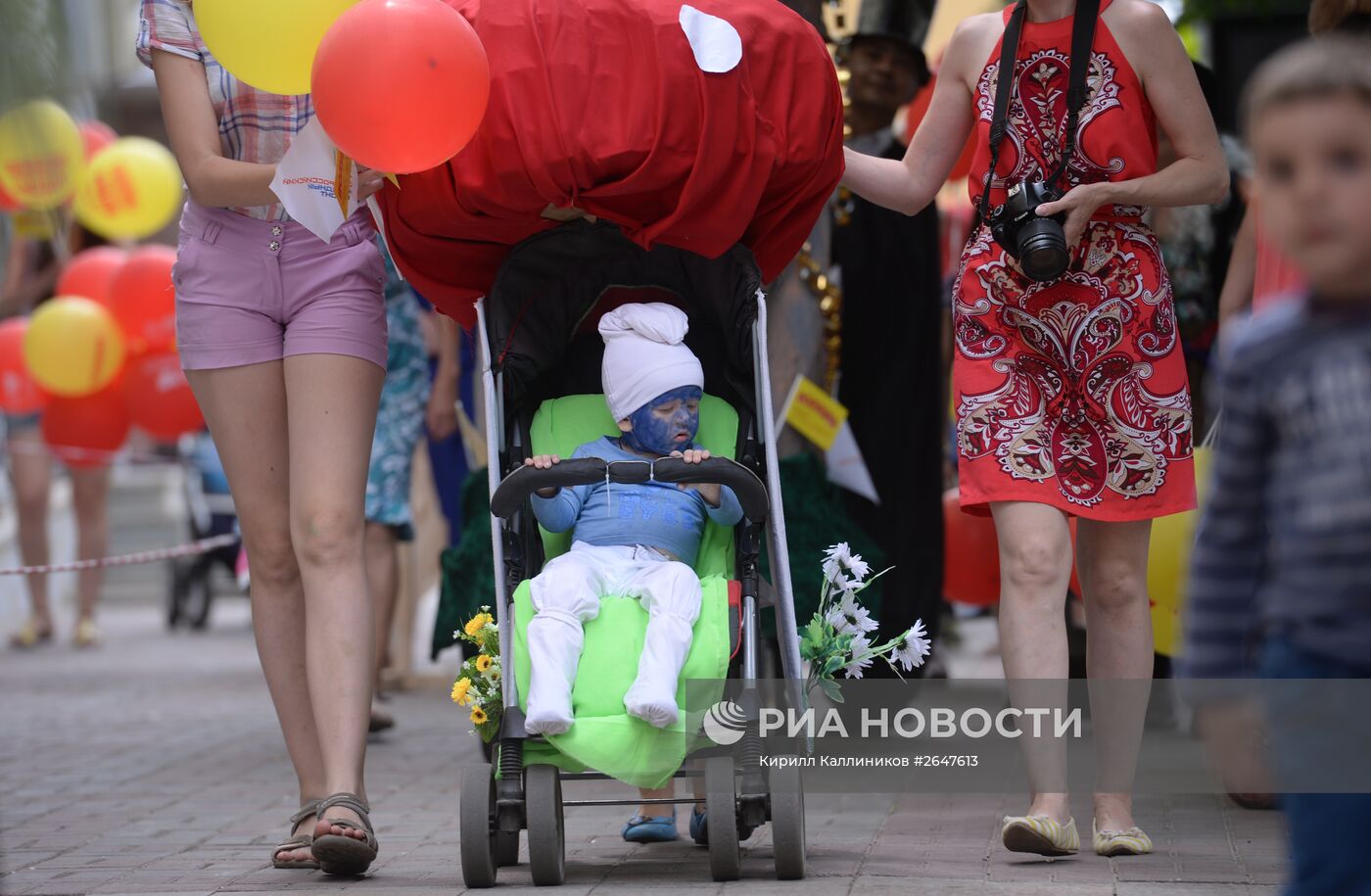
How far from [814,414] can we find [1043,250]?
196 centimetres

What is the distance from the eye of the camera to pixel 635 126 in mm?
3811

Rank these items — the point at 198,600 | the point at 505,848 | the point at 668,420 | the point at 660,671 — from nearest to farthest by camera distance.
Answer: the point at 660,671, the point at 505,848, the point at 668,420, the point at 198,600

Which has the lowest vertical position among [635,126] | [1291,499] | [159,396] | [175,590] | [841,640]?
[175,590]

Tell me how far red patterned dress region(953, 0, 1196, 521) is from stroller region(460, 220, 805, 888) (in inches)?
20.7

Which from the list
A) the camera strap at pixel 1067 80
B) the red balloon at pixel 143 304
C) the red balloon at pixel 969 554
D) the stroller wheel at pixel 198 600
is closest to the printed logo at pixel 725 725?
the camera strap at pixel 1067 80

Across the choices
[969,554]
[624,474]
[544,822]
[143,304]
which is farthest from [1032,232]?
[143,304]

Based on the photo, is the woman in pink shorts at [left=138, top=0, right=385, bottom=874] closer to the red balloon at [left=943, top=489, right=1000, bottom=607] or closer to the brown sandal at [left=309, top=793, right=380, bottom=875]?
the brown sandal at [left=309, top=793, right=380, bottom=875]

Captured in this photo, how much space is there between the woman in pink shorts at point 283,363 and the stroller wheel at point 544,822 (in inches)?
19.1

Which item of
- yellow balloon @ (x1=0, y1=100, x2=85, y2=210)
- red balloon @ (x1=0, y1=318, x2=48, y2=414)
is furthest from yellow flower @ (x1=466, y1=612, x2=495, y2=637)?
red balloon @ (x1=0, y1=318, x2=48, y2=414)

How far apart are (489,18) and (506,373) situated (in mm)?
825

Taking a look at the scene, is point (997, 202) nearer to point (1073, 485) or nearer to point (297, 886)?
point (1073, 485)

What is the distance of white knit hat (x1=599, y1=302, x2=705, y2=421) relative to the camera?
4.17 m

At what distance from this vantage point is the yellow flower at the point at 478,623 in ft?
13.4

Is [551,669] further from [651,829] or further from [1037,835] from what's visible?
[1037,835]
